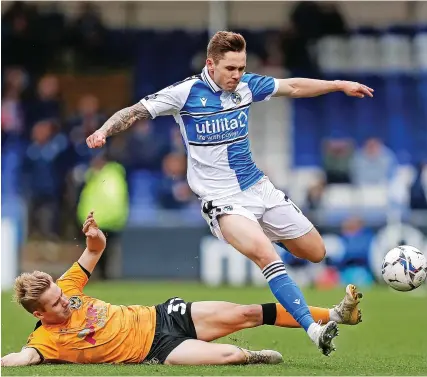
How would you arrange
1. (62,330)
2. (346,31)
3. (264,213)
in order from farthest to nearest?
(346,31) → (264,213) → (62,330)

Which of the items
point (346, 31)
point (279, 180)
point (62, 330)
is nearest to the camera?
point (62, 330)

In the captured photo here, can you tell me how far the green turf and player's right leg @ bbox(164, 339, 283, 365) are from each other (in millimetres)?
131

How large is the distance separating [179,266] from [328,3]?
6.16m

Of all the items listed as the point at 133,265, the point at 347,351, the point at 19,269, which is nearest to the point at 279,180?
the point at 133,265

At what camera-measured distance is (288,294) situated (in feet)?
25.3

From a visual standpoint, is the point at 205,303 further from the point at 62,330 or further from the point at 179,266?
the point at 179,266

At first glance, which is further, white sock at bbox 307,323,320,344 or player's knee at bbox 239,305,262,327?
player's knee at bbox 239,305,262,327

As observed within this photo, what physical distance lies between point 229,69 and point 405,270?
2.04 m

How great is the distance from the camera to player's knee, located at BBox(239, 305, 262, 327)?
7.91 meters

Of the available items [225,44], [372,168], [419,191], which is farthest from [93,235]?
[372,168]

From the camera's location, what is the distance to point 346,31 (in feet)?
71.1

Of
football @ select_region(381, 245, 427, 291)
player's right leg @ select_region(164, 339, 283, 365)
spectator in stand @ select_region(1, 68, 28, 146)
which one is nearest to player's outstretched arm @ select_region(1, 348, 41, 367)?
player's right leg @ select_region(164, 339, 283, 365)

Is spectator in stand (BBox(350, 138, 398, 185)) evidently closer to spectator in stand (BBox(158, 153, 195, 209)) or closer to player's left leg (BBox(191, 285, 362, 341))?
spectator in stand (BBox(158, 153, 195, 209))

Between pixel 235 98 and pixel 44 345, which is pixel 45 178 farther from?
pixel 44 345
